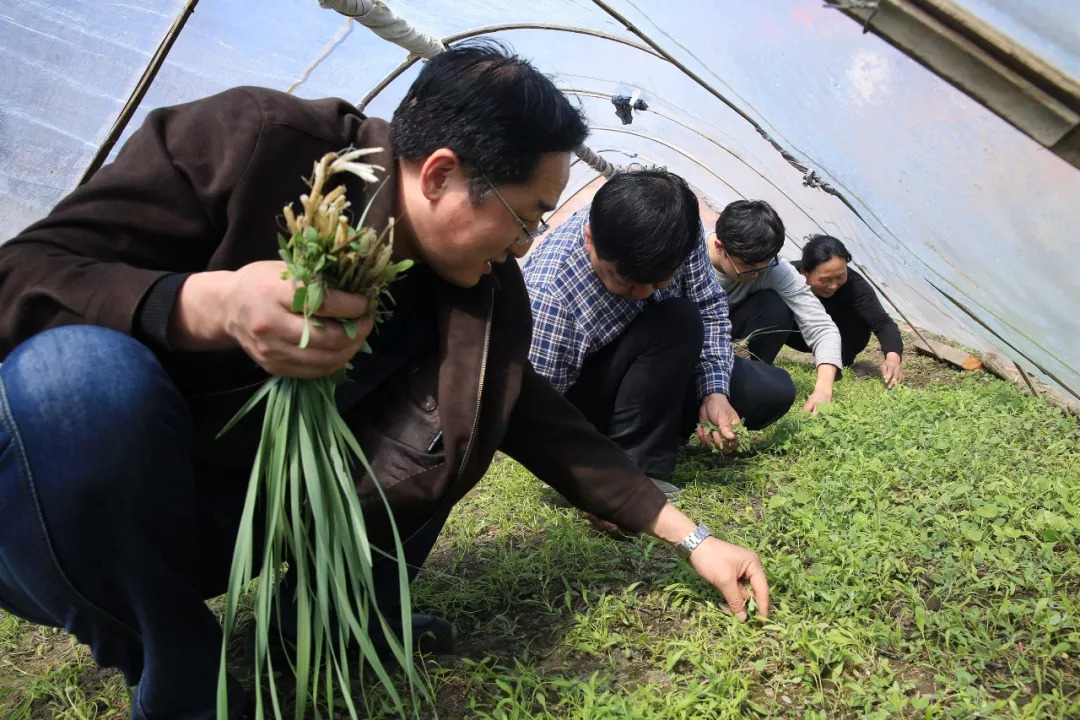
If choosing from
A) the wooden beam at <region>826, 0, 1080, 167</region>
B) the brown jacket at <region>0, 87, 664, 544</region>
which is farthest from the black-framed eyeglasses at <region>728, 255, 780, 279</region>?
the wooden beam at <region>826, 0, 1080, 167</region>

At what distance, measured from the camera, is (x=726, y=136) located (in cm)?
571

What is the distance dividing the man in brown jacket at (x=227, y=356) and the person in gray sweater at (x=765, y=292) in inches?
89.6

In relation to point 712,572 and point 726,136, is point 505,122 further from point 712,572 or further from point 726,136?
point 726,136

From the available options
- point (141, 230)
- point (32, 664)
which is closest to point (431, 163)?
point (141, 230)

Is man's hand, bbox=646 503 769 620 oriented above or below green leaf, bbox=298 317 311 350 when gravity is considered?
below

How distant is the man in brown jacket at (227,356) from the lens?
48.8 inches

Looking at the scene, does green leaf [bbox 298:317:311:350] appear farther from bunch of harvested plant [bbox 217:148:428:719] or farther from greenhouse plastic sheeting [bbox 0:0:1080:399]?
greenhouse plastic sheeting [bbox 0:0:1080:399]

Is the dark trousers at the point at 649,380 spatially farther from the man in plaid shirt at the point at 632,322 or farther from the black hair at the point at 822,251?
the black hair at the point at 822,251

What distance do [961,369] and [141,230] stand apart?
5252 millimetres

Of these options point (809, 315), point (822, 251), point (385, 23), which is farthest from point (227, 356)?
point (822, 251)

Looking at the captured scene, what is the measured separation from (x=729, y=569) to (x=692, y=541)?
0.10 m

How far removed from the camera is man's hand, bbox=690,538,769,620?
5.97 ft

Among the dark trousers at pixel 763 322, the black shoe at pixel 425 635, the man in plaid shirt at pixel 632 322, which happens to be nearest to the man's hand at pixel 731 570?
the black shoe at pixel 425 635

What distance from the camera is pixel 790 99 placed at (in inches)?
128
